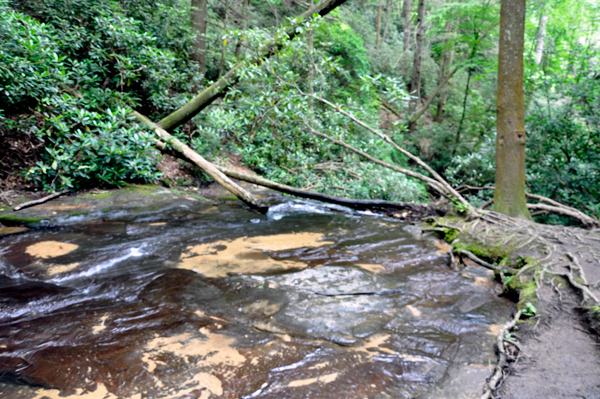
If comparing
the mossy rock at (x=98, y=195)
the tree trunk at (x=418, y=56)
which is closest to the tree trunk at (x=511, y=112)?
the mossy rock at (x=98, y=195)

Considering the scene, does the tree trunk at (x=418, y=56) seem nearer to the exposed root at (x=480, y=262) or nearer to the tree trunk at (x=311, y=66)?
the tree trunk at (x=311, y=66)

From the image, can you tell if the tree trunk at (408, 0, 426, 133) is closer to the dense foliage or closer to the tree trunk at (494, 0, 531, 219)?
the dense foliage

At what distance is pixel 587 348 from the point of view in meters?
2.42

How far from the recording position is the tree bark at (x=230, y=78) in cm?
720

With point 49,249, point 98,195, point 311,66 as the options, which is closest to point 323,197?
point 311,66

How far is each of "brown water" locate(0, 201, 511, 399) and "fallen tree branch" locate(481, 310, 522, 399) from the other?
0.09 m

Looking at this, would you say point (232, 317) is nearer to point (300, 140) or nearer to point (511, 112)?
point (511, 112)

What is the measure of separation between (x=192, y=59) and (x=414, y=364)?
34.4ft

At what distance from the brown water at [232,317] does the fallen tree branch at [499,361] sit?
9cm

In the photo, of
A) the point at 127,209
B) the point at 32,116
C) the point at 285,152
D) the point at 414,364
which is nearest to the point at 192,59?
the point at 285,152

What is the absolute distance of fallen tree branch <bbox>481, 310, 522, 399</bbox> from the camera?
81.0 inches

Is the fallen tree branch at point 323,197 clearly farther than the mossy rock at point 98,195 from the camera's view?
Yes

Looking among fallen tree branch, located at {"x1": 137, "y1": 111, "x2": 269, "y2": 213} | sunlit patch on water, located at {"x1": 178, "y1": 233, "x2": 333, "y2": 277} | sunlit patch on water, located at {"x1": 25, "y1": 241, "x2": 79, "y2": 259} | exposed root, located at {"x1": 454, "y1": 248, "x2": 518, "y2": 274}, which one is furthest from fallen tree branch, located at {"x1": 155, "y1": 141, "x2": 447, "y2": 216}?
sunlit patch on water, located at {"x1": 25, "y1": 241, "x2": 79, "y2": 259}

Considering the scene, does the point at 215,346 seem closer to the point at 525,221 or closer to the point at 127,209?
the point at 127,209
